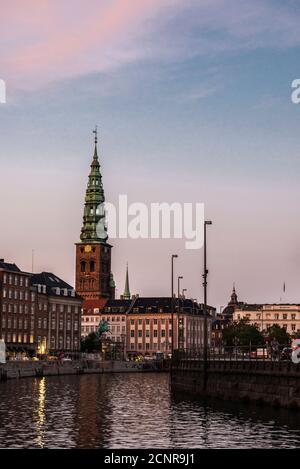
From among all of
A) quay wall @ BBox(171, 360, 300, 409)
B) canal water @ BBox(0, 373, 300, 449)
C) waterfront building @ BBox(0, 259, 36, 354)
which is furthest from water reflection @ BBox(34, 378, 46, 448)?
waterfront building @ BBox(0, 259, 36, 354)

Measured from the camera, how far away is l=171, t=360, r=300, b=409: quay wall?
6053cm

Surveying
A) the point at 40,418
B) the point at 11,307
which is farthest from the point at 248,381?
the point at 11,307

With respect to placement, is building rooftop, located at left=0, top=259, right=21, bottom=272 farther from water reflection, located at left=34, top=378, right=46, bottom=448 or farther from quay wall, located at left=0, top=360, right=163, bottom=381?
water reflection, located at left=34, top=378, right=46, bottom=448

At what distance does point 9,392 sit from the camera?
9281 centimetres

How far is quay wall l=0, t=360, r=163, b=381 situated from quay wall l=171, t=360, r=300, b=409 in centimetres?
4858

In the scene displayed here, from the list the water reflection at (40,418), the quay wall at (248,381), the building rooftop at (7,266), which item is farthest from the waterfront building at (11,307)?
the quay wall at (248,381)

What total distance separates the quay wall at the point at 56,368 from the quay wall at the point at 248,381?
48.6m

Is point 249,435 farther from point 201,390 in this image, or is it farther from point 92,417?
point 201,390

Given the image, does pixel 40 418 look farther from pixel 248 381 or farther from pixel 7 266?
pixel 7 266

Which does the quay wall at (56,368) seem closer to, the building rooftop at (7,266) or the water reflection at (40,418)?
the building rooftop at (7,266)

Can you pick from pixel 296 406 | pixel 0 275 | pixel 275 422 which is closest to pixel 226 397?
pixel 296 406

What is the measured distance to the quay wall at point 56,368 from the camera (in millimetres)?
137000
